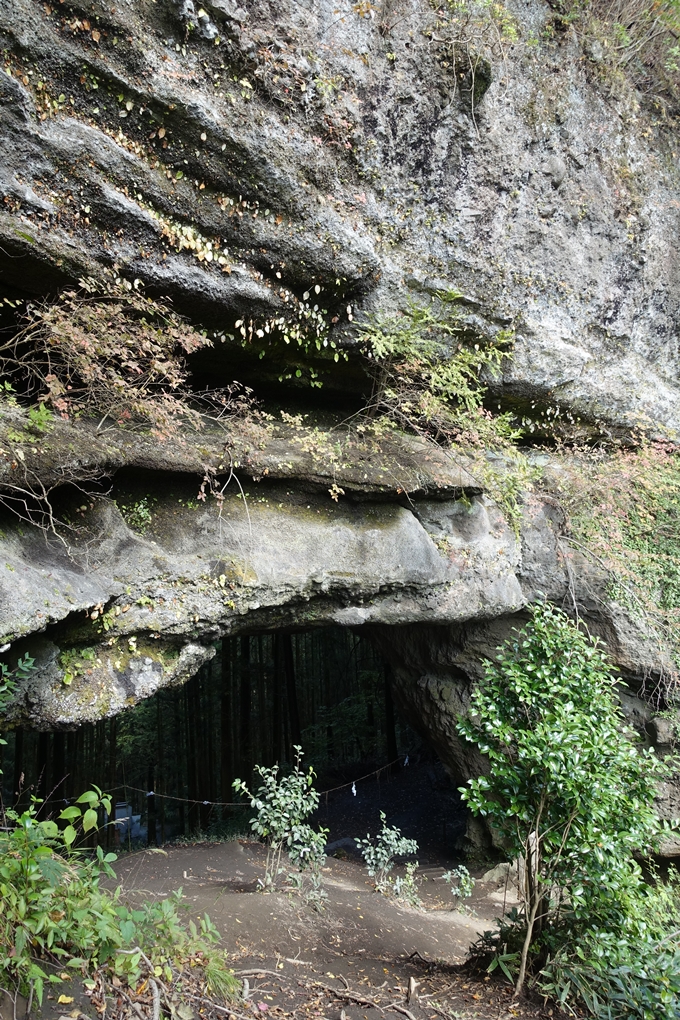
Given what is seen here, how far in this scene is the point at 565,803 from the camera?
4004 mm

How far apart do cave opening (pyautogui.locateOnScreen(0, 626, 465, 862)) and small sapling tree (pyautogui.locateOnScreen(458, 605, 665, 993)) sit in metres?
6.03

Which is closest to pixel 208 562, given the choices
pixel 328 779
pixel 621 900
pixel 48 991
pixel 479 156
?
pixel 48 991

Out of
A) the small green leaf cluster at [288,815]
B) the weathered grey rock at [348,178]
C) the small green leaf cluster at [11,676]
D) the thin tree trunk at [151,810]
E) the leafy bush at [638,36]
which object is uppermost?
the leafy bush at [638,36]

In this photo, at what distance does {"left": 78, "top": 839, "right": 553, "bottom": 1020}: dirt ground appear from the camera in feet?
12.6

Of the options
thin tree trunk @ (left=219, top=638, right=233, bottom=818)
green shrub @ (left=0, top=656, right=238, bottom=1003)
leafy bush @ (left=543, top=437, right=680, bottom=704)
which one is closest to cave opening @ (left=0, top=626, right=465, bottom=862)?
thin tree trunk @ (left=219, top=638, right=233, bottom=818)

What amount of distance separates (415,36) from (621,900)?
259 inches

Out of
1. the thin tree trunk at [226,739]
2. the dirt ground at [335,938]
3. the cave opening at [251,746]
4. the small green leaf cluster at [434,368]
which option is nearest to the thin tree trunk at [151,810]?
the cave opening at [251,746]

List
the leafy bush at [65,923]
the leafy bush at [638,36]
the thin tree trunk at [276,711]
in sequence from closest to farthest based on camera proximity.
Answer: the leafy bush at [65,923], the leafy bush at [638,36], the thin tree trunk at [276,711]

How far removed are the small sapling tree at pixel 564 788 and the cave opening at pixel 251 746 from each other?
6.03 m

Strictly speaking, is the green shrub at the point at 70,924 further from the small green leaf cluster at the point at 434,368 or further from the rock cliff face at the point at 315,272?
the small green leaf cluster at the point at 434,368

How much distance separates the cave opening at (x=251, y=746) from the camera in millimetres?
11406

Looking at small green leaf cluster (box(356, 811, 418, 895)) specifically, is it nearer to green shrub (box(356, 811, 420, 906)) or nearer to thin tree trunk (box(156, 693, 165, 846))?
green shrub (box(356, 811, 420, 906))

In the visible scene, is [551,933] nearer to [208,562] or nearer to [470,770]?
[208,562]

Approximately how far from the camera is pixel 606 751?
400cm
